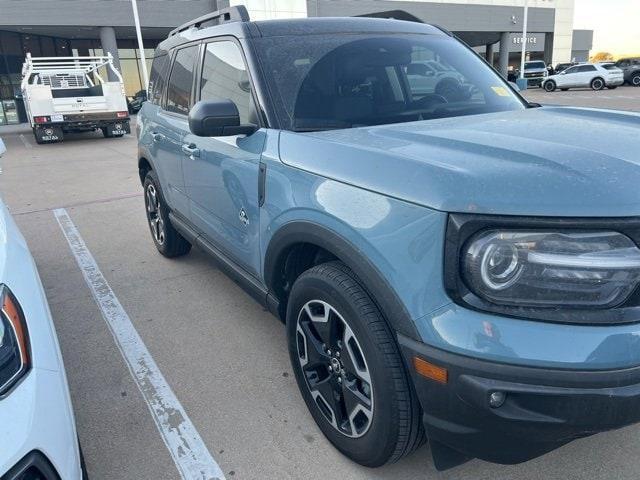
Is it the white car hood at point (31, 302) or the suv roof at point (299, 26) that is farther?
the suv roof at point (299, 26)

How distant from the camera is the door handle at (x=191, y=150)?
11.1ft

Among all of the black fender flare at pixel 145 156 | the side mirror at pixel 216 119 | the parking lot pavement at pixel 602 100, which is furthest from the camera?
the parking lot pavement at pixel 602 100

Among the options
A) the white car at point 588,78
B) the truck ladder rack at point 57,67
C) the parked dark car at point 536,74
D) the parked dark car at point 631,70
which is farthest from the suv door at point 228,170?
the parked dark car at point 536,74

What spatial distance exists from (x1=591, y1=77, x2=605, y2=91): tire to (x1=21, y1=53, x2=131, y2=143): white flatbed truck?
88.4 feet

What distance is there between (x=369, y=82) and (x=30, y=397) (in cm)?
221

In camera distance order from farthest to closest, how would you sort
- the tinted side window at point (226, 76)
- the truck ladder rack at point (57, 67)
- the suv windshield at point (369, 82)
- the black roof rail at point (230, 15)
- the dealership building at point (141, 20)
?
the dealership building at point (141, 20), the truck ladder rack at point (57, 67), the black roof rail at point (230, 15), the tinted side window at point (226, 76), the suv windshield at point (369, 82)

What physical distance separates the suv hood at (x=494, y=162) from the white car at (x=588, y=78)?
33.1m

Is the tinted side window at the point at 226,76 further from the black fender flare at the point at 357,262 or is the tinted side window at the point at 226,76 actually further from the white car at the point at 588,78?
the white car at the point at 588,78

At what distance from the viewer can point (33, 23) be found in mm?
23844

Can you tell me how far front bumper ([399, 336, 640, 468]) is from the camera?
151 cm

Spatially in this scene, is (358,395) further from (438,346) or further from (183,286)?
(183,286)

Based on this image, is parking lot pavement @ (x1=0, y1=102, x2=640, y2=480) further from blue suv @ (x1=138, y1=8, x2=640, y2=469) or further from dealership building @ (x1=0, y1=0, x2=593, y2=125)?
dealership building @ (x1=0, y1=0, x2=593, y2=125)

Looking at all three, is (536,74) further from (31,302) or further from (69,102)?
(31,302)

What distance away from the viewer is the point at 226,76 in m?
3.13
